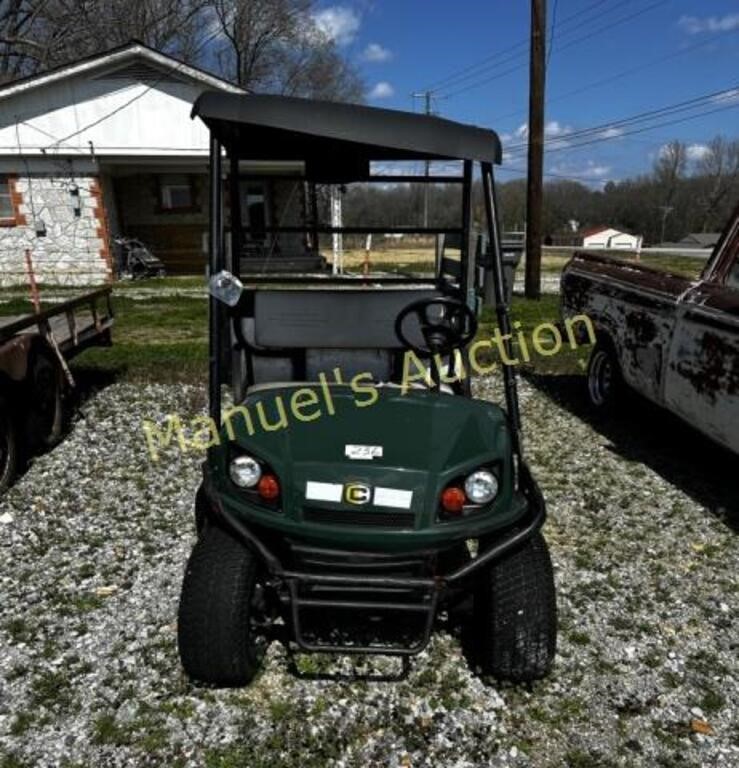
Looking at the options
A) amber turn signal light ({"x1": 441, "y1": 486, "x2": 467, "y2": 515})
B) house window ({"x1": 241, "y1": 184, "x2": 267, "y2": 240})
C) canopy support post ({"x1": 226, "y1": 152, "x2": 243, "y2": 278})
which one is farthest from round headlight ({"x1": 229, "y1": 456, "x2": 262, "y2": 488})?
house window ({"x1": 241, "y1": 184, "x2": 267, "y2": 240})

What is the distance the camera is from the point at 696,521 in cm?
404

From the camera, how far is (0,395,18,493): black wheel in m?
4.30

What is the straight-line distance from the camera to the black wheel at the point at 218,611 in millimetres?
2375

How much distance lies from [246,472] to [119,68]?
15.3m

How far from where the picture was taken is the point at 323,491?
7.33ft

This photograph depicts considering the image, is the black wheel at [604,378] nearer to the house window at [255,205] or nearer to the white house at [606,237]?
the house window at [255,205]

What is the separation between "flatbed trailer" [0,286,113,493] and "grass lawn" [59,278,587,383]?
1345 mm

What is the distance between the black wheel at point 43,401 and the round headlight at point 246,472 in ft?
Result: 10.2

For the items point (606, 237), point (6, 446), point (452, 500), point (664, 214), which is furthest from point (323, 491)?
point (664, 214)

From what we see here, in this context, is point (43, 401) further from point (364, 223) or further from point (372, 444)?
point (372, 444)

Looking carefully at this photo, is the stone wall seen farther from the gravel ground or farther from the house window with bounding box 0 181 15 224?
the gravel ground

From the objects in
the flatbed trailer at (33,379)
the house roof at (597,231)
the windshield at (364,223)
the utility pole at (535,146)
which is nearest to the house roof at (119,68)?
the windshield at (364,223)

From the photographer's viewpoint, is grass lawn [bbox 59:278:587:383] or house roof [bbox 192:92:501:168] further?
grass lawn [bbox 59:278:587:383]

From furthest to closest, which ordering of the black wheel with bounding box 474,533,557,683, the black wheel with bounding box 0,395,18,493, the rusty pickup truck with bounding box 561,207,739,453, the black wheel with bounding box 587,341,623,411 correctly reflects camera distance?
the black wheel with bounding box 587,341,623,411 < the black wheel with bounding box 0,395,18,493 < the rusty pickup truck with bounding box 561,207,739,453 < the black wheel with bounding box 474,533,557,683
